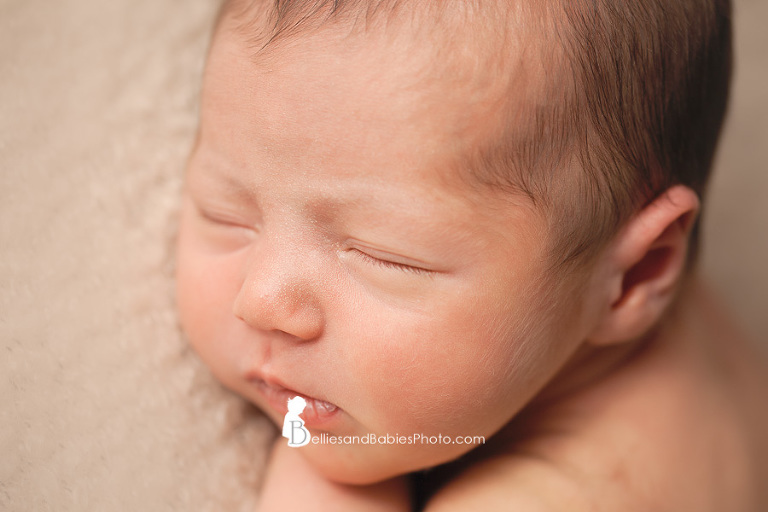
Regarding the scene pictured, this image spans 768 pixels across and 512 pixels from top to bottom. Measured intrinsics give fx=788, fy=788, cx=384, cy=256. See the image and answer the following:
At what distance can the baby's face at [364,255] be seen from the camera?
0.84 metres

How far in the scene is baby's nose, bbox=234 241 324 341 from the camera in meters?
0.88

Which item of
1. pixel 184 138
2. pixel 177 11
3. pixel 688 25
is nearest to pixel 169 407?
pixel 184 138

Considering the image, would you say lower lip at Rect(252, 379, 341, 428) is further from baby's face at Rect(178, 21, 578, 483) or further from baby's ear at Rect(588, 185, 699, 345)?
baby's ear at Rect(588, 185, 699, 345)

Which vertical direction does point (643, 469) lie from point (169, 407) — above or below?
below

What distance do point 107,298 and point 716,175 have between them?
1.41 m

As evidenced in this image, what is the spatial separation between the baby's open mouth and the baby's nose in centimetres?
10

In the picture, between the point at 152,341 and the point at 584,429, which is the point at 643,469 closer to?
the point at 584,429

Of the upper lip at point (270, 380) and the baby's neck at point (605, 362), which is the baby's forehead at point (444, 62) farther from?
the baby's neck at point (605, 362)

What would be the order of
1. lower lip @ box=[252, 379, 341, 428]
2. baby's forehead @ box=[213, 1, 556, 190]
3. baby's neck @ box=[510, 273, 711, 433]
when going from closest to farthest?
baby's forehead @ box=[213, 1, 556, 190] < lower lip @ box=[252, 379, 341, 428] < baby's neck @ box=[510, 273, 711, 433]

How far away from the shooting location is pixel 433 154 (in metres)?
0.84

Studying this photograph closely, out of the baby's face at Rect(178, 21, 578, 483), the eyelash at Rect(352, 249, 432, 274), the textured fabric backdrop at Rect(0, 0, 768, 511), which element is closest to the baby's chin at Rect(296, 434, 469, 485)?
the baby's face at Rect(178, 21, 578, 483)

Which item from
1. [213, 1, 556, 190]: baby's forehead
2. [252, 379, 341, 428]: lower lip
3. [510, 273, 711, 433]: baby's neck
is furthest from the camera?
[510, 273, 711, 433]: baby's neck

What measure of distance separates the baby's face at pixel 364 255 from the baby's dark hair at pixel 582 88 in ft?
0.10

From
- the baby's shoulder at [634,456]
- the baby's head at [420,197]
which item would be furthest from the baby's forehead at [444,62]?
the baby's shoulder at [634,456]
